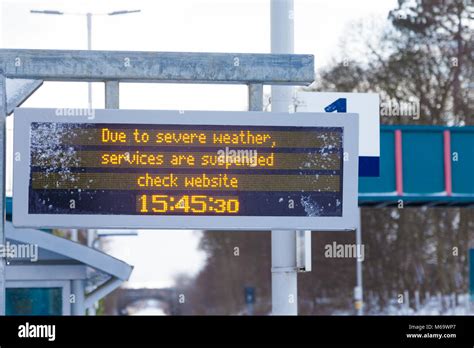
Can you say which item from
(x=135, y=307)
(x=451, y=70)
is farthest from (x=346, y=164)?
(x=135, y=307)

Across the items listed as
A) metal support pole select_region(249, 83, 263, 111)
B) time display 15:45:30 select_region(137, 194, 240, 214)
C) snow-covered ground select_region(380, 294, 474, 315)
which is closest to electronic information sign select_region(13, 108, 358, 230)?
time display 15:45:30 select_region(137, 194, 240, 214)

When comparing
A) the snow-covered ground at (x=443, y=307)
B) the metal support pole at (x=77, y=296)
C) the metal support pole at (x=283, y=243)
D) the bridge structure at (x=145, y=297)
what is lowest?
the bridge structure at (x=145, y=297)

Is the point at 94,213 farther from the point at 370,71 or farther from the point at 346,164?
the point at 370,71

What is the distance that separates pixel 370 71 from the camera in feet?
178

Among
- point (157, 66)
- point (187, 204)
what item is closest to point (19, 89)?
point (157, 66)

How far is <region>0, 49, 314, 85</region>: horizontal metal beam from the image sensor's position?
43.0 ft

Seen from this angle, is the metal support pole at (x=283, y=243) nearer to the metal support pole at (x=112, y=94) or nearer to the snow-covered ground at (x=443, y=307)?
the metal support pole at (x=112, y=94)

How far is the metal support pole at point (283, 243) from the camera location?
16.4 metres

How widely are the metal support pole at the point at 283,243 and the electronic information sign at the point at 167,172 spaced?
10.9ft

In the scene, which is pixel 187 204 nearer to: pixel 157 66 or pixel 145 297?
pixel 157 66

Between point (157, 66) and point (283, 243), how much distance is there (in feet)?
13.8

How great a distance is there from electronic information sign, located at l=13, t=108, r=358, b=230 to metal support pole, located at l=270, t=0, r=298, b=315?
3.34 m

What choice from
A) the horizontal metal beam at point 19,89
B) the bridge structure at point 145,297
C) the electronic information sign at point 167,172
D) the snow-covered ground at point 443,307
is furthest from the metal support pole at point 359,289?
the electronic information sign at point 167,172

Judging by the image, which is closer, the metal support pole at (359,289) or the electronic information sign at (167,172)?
the electronic information sign at (167,172)
